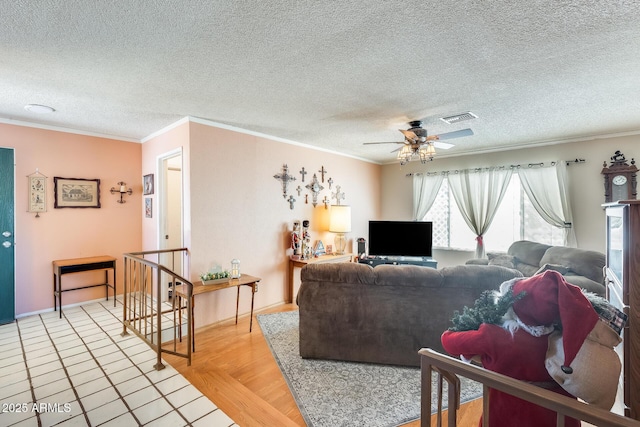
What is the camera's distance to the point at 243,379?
2455 millimetres

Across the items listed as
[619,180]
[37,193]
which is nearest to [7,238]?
[37,193]

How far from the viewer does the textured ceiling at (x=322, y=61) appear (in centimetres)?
159

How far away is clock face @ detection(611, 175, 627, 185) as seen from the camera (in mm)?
3973

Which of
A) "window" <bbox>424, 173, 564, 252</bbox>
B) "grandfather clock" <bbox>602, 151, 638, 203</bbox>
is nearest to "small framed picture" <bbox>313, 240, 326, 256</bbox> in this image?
"window" <bbox>424, 173, 564, 252</bbox>

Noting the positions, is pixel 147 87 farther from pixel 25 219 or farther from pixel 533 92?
pixel 533 92

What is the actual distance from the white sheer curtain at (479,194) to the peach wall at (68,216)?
5600 millimetres

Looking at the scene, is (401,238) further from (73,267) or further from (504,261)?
(73,267)

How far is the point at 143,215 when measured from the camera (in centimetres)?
457

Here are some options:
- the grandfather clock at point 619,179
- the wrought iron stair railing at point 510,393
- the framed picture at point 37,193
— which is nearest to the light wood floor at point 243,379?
the wrought iron stair railing at point 510,393

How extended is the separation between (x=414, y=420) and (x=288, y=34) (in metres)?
2.67

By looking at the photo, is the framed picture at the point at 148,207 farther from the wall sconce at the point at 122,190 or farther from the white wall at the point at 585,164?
the white wall at the point at 585,164

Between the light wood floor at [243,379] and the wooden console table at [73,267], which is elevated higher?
the wooden console table at [73,267]

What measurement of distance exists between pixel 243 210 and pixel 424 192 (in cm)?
371

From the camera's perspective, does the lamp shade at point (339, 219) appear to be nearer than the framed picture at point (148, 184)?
No
